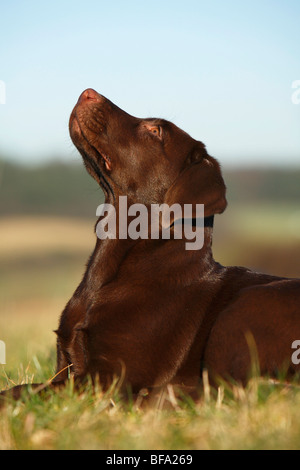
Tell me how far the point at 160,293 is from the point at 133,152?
100 centimetres

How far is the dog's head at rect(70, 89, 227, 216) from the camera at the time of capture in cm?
424

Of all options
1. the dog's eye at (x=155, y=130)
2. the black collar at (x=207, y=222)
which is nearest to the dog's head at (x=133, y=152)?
the dog's eye at (x=155, y=130)

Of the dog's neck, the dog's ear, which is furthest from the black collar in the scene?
the dog's ear

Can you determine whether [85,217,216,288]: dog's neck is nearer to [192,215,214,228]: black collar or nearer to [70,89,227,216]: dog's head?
[192,215,214,228]: black collar

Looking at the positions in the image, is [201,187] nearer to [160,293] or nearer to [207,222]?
[207,222]

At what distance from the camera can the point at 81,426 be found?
2.91 meters

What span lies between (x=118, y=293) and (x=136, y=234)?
0.44m

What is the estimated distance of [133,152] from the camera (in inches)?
170

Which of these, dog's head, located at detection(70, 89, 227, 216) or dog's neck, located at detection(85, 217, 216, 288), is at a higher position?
dog's head, located at detection(70, 89, 227, 216)

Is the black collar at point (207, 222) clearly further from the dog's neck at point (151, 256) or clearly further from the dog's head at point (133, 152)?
the dog's head at point (133, 152)

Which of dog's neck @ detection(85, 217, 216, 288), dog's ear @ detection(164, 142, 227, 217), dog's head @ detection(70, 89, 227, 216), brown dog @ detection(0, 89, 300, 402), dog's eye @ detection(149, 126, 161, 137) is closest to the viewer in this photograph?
brown dog @ detection(0, 89, 300, 402)

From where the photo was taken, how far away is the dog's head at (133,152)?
4238mm

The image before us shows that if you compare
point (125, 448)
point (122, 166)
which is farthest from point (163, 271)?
point (125, 448)

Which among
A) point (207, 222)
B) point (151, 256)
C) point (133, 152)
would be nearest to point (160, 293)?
point (151, 256)
